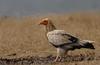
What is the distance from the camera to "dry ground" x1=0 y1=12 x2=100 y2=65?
16.7 metres

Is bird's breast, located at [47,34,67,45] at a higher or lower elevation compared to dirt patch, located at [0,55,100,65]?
higher

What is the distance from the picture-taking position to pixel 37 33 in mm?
21938

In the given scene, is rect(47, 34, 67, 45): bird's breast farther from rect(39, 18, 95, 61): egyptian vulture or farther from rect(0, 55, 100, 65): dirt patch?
rect(0, 55, 100, 65): dirt patch

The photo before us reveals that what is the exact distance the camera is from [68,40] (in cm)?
1387

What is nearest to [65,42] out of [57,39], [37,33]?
[57,39]

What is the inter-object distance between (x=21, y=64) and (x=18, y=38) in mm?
5837

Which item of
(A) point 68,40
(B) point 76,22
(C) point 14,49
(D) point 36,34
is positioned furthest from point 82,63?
(B) point 76,22

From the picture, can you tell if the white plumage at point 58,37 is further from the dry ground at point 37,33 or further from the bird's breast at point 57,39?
the dry ground at point 37,33

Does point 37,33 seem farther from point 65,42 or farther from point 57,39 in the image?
point 65,42

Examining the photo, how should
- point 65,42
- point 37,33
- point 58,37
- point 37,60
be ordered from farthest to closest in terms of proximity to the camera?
point 37,33 < point 37,60 < point 58,37 < point 65,42

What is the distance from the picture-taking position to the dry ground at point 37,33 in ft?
54.7

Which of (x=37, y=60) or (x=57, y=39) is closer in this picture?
(x=57, y=39)

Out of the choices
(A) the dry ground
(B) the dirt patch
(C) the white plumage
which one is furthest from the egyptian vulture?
(A) the dry ground

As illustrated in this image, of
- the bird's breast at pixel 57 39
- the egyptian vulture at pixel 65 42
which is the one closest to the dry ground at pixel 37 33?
the egyptian vulture at pixel 65 42
